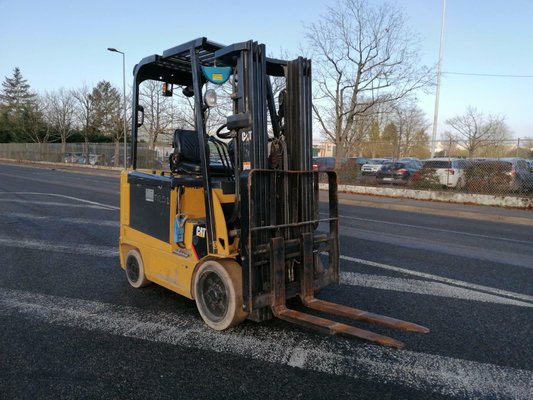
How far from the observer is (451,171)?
18.2 metres

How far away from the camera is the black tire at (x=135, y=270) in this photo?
16.8 ft

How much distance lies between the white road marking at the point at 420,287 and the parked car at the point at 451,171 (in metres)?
13.7

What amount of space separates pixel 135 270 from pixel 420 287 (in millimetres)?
3554

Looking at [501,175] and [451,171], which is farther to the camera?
[451,171]

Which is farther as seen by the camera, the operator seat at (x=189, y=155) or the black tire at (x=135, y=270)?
the black tire at (x=135, y=270)

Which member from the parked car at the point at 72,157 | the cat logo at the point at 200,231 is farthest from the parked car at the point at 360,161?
the parked car at the point at 72,157

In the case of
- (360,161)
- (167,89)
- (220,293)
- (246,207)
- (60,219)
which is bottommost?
(60,219)

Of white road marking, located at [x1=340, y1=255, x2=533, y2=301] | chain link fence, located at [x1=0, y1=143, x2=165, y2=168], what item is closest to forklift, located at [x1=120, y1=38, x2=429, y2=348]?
white road marking, located at [x1=340, y1=255, x2=533, y2=301]

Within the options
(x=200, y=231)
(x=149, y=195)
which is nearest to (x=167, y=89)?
(x=149, y=195)

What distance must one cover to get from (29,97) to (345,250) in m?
85.3

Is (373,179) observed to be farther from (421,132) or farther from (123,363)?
(421,132)

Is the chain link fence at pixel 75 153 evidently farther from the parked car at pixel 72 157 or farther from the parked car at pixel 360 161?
the parked car at pixel 360 161

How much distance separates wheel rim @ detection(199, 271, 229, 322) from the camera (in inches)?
155

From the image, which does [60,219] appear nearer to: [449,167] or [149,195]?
[149,195]
